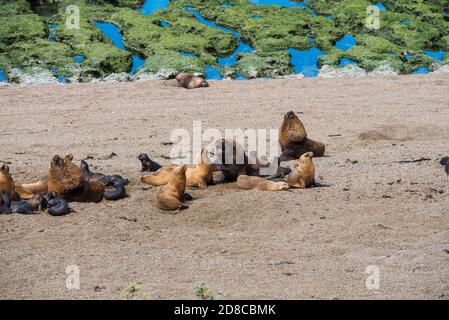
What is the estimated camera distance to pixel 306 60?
2159cm

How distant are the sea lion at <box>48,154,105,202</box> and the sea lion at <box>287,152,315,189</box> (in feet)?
8.08

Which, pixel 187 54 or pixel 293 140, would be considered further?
pixel 187 54

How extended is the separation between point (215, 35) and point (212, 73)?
2299 mm

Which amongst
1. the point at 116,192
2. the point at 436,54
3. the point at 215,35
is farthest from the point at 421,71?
the point at 116,192

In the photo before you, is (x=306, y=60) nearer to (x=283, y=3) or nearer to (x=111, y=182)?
(x=283, y=3)

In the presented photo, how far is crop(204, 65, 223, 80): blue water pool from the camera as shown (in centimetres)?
2023

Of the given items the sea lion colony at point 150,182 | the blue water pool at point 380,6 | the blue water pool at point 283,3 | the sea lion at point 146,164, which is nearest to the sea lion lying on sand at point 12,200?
the sea lion colony at point 150,182

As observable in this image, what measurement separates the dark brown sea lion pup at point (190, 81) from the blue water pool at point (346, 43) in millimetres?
5388

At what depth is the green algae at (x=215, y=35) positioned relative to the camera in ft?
67.5

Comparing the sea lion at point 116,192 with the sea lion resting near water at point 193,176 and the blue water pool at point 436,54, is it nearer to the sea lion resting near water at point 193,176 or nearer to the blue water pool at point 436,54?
the sea lion resting near water at point 193,176

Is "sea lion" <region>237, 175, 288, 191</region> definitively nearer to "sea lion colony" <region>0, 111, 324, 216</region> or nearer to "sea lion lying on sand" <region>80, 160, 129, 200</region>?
"sea lion colony" <region>0, 111, 324, 216</region>

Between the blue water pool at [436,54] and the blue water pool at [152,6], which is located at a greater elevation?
the blue water pool at [152,6]

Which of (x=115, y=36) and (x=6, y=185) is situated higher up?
(x=115, y=36)
